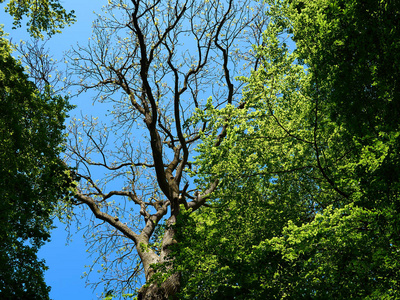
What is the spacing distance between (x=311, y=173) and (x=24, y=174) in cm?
666

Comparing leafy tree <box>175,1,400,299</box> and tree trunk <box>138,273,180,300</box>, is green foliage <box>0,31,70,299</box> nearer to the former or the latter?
tree trunk <box>138,273,180,300</box>

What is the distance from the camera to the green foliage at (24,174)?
671cm

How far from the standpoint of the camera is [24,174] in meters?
7.84

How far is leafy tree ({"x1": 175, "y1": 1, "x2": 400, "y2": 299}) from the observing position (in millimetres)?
5676

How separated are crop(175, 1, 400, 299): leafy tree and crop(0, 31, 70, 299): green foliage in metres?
3.10

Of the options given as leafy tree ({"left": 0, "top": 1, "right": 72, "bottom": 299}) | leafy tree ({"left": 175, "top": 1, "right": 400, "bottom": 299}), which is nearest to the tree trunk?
leafy tree ({"left": 175, "top": 1, "right": 400, "bottom": 299})

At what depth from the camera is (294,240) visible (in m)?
6.10

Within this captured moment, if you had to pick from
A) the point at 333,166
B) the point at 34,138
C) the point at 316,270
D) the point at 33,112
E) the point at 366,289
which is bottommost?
the point at 366,289

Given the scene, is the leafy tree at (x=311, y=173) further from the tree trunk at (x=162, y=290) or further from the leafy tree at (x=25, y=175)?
the leafy tree at (x=25, y=175)

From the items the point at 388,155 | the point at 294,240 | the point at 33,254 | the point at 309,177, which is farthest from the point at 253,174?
the point at 33,254

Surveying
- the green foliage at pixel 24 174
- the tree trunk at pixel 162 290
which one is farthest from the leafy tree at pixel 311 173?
the green foliage at pixel 24 174

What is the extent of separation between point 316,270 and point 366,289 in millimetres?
852

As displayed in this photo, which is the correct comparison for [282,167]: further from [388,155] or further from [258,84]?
[388,155]

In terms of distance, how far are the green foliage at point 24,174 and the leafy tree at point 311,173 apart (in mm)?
3096
